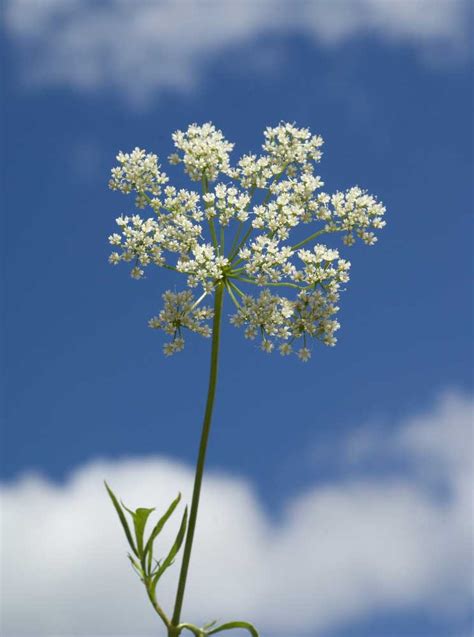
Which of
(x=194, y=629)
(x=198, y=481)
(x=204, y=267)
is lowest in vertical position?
(x=194, y=629)

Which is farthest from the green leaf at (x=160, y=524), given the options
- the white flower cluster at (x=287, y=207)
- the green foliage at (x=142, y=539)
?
the white flower cluster at (x=287, y=207)

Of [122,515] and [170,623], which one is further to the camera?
[122,515]

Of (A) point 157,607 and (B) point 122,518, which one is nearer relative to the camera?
(A) point 157,607

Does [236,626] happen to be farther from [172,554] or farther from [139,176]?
[139,176]

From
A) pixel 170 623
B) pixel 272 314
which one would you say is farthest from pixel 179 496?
pixel 272 314

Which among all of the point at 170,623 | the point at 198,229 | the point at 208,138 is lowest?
the point at 170,623

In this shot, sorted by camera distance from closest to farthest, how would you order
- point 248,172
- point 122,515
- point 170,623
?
point 170,623 → point 122,515 → point 248,172

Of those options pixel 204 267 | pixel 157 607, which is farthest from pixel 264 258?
pixel 157 607

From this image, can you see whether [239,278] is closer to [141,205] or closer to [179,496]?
[141,205]

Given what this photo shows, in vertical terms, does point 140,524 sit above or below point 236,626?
above
